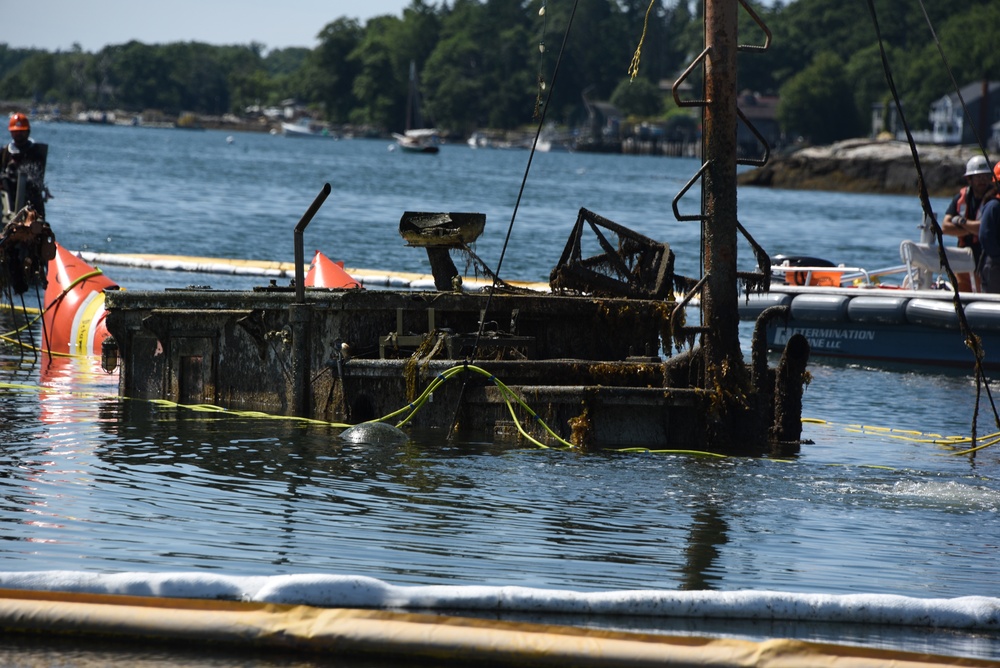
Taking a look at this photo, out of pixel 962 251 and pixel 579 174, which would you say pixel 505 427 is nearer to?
pixel 962 251

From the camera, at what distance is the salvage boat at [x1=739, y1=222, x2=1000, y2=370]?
1917cm

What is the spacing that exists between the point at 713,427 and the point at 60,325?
930cm

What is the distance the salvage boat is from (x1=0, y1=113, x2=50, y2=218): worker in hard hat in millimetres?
10035

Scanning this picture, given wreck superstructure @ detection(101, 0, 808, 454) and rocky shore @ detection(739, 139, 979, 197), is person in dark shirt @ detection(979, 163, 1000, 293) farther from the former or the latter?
rocky shore @ detection(739, 139, 979, 197)

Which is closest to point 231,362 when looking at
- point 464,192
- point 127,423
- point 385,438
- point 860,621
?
point 127,423

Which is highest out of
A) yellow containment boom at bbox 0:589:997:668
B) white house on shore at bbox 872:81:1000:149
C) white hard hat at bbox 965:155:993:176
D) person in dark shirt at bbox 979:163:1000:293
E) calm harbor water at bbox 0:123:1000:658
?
white house on shore at bbox 872:81:1000:149

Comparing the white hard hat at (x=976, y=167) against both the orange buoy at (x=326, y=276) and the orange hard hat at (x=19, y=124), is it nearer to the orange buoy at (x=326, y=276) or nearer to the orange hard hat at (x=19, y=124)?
the orange buoy at (x=326, y=276)

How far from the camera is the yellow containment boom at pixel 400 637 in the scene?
19.3 ft

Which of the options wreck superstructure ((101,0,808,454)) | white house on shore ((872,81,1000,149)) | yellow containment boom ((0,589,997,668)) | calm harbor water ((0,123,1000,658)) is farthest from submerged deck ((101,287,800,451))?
white house on shore ((872,81,1000,149))

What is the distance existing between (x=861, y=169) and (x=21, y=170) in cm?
9911

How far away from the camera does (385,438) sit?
1232 centimetres

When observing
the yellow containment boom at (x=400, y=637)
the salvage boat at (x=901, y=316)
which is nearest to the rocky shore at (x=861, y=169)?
the salvage boat at (x=901, y=316)

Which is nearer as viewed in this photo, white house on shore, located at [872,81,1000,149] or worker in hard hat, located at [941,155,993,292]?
worker in hard hat, located at [941,155,993,292]

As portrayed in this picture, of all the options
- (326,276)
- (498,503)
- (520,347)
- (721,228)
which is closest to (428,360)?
(520,347)
